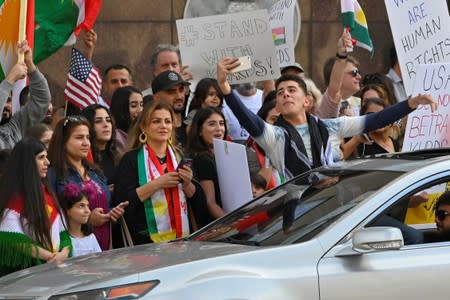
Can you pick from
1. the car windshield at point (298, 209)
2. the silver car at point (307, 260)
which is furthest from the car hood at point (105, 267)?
the car windshield at point (298, 209)

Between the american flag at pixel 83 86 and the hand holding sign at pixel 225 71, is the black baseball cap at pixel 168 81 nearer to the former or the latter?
the american flag at pixel 83 86

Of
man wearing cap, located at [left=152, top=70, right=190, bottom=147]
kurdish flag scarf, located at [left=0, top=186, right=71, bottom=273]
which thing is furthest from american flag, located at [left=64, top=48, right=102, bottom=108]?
kurdish flag scarf, located at [left=0, top=186, right=71, bottom=273]

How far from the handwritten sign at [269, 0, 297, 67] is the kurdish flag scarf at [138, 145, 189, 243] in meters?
3.15

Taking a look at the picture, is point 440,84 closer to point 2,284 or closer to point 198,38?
point 198,38

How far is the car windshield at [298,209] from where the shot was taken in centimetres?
745

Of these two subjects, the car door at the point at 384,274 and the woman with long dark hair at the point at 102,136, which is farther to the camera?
the woman with long dark hair at the point at 102,136

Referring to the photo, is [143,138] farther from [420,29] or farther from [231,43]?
[420,29]

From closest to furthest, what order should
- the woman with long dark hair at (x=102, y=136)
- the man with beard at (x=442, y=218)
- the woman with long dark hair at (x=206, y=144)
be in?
the man with beard at (x=442, y=218) → the woman with long dark hair at (x=206, y=144) → the woman with long dark hair at (x=102, y=136)

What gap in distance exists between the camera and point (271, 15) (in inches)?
503

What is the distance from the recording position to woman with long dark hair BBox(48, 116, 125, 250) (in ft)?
31.1

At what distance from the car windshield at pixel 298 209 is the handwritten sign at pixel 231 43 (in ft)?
8.84

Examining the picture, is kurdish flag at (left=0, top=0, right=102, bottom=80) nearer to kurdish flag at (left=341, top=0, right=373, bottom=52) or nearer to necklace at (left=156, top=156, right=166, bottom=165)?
necklace at (left=156, top=156, right=166, bottom=165)

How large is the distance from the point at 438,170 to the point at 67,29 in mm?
5028

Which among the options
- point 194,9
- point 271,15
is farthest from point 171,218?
point 194,9
